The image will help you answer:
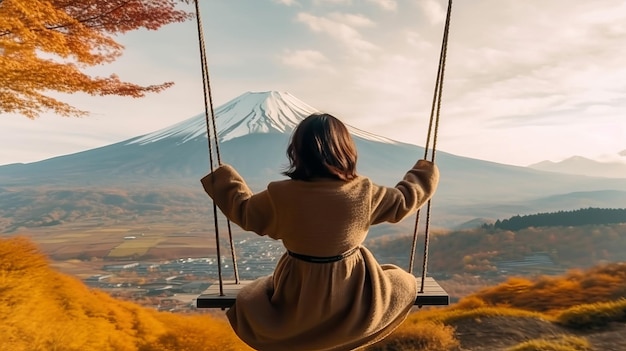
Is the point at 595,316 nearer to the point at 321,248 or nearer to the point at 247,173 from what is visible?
the point at 321,248

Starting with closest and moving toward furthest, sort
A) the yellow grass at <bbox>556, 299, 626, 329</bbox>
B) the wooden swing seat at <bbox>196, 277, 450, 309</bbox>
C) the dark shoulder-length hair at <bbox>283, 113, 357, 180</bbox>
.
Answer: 1. the dark shoulder-length hair at <bbox>283, 113, 357, 180</bbox>
2. the wooden swing seat at <bbox>196, 277, 450, 309</bbox>
3. the yellow grass at <bbox>556, 299, 626, 329</bbox>

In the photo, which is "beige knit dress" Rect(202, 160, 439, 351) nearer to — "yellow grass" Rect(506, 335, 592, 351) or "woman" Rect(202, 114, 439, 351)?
"woman" Rect(202, 114, 439, 351)

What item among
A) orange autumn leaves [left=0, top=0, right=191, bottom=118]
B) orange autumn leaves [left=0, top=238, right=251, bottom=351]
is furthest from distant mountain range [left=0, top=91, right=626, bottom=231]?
orange autumn leaves [left=0, top=238, right=251, bottom=351]

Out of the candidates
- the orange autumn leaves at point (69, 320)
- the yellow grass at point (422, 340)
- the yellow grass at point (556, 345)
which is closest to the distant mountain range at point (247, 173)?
the orange autumn leaves at point (69, 320)

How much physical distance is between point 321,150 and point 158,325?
4.06 m

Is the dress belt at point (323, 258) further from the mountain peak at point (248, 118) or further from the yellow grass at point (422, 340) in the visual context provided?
the mountain peak at point (248, 118)

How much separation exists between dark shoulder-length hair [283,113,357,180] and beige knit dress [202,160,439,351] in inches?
0.9

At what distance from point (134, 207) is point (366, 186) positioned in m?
23.0

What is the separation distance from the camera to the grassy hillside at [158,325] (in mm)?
3396

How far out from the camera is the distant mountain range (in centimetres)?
2309

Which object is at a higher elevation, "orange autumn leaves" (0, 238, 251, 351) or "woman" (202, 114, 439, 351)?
"woman" (202, 114, 439, 351)

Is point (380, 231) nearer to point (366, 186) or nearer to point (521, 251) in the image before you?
point (521, 251)

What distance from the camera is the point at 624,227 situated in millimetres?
10336

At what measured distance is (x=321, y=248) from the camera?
44.5 inches
